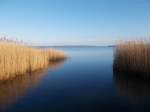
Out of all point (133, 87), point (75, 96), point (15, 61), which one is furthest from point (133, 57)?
point (15, 61)

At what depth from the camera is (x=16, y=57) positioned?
10438 millimetres

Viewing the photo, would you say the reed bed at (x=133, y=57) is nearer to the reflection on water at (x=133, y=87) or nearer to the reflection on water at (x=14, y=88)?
the reflection on water at (x=133, y=87)

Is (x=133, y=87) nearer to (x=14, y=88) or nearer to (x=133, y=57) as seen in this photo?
(x=133, y=57)

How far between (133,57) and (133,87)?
2.40 meters

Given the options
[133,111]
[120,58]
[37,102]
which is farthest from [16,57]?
[133,111]

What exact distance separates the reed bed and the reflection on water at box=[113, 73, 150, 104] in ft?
1.38

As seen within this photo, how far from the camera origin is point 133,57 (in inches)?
403

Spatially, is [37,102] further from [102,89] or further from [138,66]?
[138,66]

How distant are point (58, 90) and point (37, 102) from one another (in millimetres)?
1579

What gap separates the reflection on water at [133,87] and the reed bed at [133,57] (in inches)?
16.5

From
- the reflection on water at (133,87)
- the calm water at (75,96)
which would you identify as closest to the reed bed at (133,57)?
the reflection on water at (133,87)

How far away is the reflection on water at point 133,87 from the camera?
677 cm

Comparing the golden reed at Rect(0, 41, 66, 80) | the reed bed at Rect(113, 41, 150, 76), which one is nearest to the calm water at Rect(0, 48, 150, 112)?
the golden reed at Rect(0, 41, 66, 80)

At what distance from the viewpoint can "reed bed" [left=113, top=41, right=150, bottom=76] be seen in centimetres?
921
